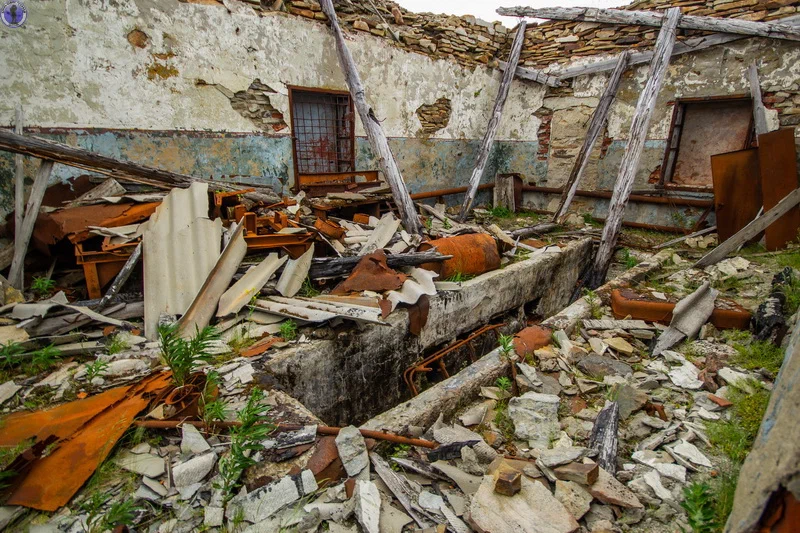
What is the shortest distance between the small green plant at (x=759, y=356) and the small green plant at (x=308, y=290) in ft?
11.9

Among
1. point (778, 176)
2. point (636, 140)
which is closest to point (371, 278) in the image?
point (636, 140)

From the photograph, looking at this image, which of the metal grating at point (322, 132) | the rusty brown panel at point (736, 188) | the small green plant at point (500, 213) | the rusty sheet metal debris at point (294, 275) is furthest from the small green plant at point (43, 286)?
the rusty brown panel at point (736, 188)

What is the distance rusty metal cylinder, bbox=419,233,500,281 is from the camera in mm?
4532

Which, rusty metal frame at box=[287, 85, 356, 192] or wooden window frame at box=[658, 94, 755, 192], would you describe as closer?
rusty metal frame at box=[287, 85, 356, 192]

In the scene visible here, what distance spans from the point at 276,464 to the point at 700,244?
7412mm

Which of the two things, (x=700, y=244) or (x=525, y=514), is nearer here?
(x=525, y=514)

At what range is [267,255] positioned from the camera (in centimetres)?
402

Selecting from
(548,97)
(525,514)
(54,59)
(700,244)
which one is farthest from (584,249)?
(54,59)

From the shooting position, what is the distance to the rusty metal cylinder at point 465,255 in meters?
4.53

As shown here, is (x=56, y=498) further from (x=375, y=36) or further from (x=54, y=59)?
(x=375, y=36)

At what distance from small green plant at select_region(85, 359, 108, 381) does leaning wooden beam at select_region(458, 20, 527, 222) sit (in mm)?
6328

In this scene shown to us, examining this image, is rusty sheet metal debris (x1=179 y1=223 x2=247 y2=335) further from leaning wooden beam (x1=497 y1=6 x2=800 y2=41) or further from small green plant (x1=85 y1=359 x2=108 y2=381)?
leaning wooden beam (x1=497 y1=6 x2=800 y2=41)

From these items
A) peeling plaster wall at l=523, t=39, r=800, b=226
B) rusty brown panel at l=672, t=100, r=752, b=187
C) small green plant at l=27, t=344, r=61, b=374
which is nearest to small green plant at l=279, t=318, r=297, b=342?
small green plant at l=27, t=344, r=61, b=374

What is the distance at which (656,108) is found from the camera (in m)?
7.48
